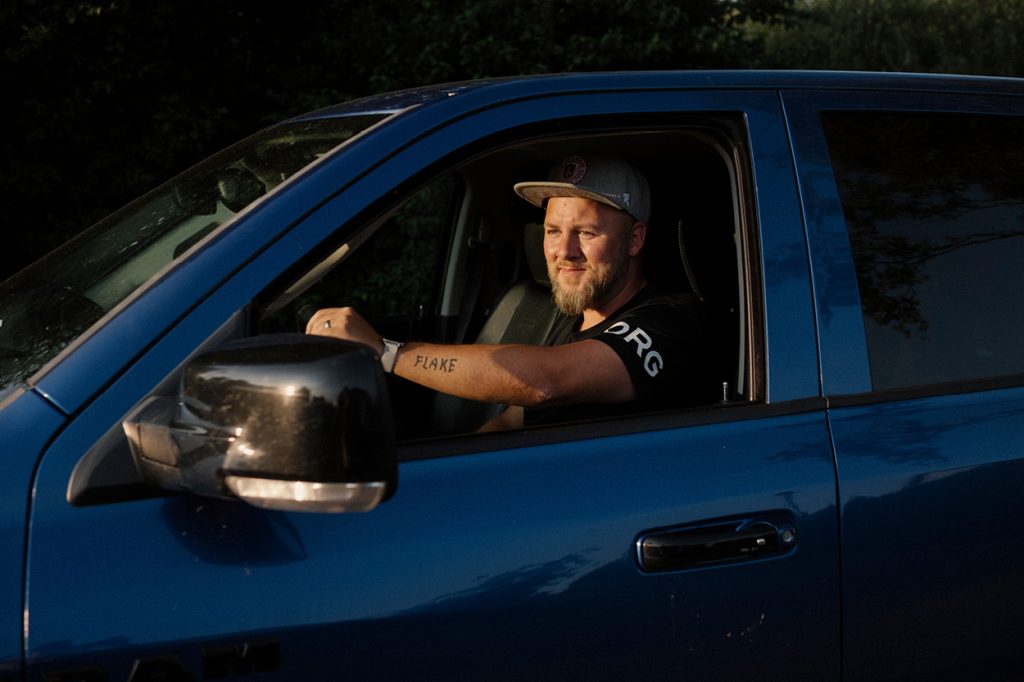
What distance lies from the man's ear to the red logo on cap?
177 mm

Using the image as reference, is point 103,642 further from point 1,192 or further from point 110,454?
point 1,192

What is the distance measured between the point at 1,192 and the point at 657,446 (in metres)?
8.38

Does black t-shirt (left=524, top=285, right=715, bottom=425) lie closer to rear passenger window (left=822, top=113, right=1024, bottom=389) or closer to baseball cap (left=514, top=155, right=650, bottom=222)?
baseball cap (left=514, top=155, right=650, bottom=222)

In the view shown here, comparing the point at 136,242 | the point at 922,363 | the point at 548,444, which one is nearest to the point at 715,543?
the point at 548,444

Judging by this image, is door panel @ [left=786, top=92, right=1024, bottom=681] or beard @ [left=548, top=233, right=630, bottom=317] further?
beard @ [left=548, top=233, right=630, bottom=317]

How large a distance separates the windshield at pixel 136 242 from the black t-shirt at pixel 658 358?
678 millimetres

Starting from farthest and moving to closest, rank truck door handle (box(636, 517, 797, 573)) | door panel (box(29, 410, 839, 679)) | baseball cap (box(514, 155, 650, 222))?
baseball cap (box(514, 155, 650, 222))
truck door handle (box(636, 517, 797, 573))
door panel (box(29, 410, 839, 679))

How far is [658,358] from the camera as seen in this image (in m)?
2.52

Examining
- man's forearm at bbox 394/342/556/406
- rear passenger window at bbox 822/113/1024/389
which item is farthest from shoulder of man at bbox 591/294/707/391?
rear passenger window at bbox 822/113/1024/389

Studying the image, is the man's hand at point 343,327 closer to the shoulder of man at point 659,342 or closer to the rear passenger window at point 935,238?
the shoulder of man at point 659,342

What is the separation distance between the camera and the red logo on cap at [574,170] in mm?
2879

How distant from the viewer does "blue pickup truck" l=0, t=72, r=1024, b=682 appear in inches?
65.1

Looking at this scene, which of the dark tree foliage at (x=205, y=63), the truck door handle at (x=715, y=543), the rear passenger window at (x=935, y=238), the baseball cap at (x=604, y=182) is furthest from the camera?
the dark tree foliage at (x=205, y=63)

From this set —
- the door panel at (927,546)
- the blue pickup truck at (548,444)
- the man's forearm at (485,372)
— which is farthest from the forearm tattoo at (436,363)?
the door panel at (927,546)
